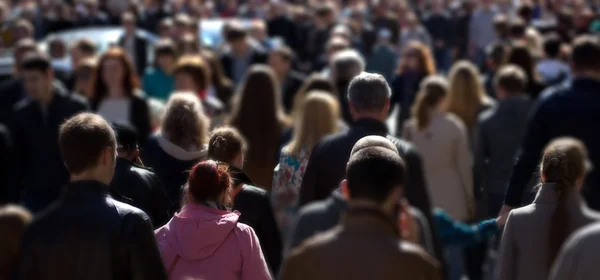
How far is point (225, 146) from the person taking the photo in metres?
5.32

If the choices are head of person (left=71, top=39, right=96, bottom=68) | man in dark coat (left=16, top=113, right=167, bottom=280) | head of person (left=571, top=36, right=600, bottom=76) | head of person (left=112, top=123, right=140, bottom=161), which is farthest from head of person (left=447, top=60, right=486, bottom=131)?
man in dark coat (left=16, top=113, right=167, bottom=280)

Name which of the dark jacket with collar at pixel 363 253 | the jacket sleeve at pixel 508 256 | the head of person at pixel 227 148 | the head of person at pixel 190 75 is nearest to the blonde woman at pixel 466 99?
the head of person at pixel 190 75

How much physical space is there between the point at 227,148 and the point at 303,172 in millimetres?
674

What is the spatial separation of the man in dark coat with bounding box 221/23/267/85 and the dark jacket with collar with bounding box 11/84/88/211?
5226mm

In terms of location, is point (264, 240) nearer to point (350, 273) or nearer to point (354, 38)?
point (350, 273)

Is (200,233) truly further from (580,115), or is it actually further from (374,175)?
(580,115)

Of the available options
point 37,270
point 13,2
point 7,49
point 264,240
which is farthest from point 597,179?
point 13,2

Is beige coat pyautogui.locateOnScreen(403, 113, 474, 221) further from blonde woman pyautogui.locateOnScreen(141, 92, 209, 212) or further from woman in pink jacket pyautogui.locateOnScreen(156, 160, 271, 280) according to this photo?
woman in pink jacket pyautogui.locateOnScreen(156, 160, 271, 280)

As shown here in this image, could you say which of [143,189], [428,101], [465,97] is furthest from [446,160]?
[143,189]

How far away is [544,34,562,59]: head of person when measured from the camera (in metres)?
11.6

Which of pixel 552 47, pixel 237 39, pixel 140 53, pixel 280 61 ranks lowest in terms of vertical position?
pixel 140 53

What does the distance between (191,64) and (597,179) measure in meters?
3.90

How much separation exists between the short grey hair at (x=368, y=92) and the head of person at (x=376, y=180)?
1581mm

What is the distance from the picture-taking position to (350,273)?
3.29 meters
